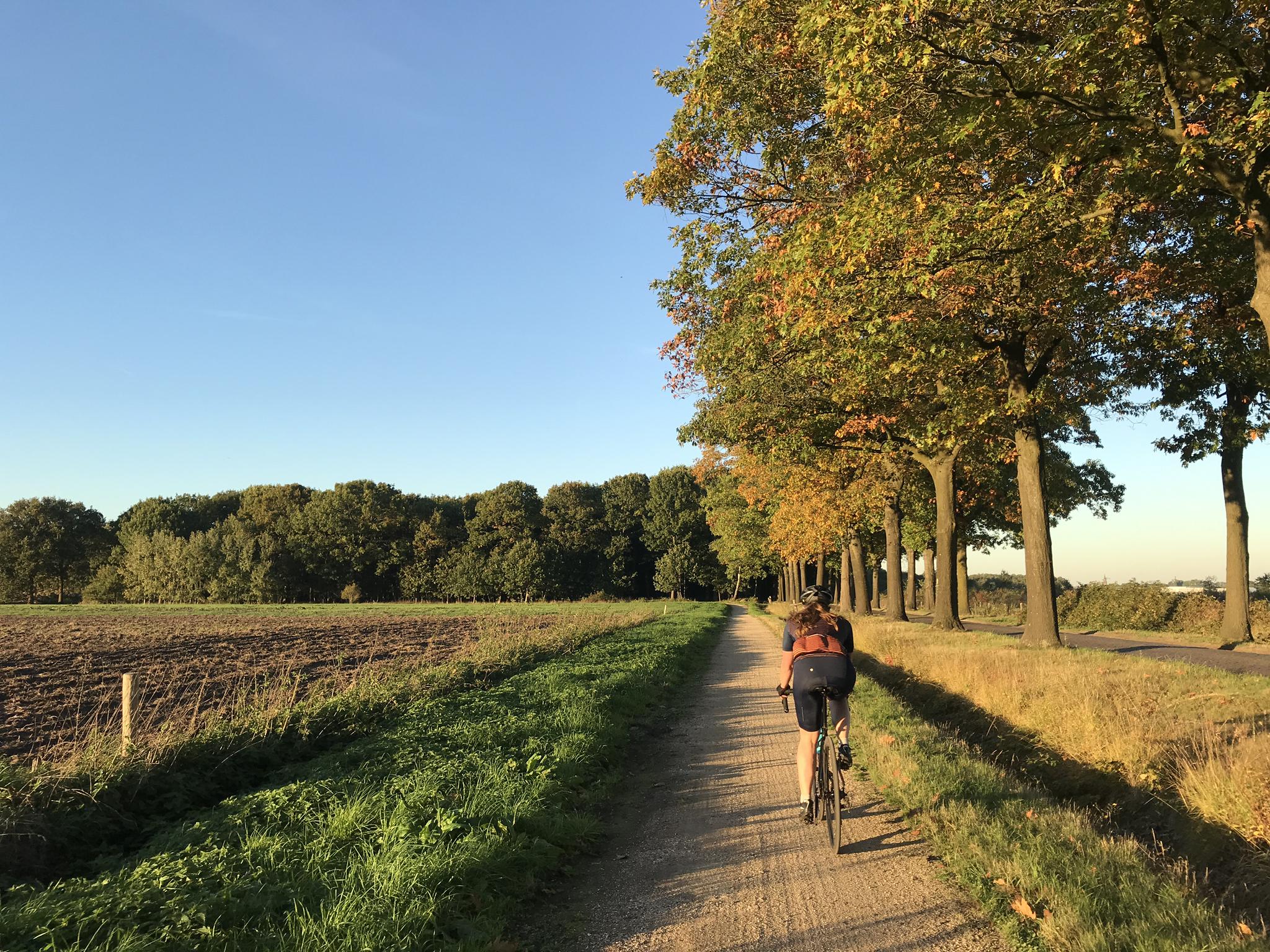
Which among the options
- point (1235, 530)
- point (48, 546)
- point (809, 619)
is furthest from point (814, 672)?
point (48, 546)

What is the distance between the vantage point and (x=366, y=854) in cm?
502

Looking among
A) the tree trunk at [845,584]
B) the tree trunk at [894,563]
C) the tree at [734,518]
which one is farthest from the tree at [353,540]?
the tree trunk at [894,563]

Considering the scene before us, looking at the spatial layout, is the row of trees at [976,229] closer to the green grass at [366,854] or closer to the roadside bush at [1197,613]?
the roadside bush at [1197,613]

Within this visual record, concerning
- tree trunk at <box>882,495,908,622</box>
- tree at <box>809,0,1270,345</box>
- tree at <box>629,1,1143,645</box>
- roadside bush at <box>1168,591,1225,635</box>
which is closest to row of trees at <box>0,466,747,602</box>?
tree trunk at <box>882,495,908,622</box>

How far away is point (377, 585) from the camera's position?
9475 centimetres

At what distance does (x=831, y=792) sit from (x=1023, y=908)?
1722 mm

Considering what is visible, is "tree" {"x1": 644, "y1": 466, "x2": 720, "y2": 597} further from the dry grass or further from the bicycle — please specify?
the bicycle

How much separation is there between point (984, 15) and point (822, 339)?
20.7 ft

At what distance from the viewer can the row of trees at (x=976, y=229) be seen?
872 cm

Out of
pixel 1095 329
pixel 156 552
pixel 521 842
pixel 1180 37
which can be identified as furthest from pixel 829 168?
pixel 156 552

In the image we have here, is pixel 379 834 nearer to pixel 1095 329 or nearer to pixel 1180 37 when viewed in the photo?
pixel 1180 37

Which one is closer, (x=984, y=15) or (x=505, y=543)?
(x=984, y=15)

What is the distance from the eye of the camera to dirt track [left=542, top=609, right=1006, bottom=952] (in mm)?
4309

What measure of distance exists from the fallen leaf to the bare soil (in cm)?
872
